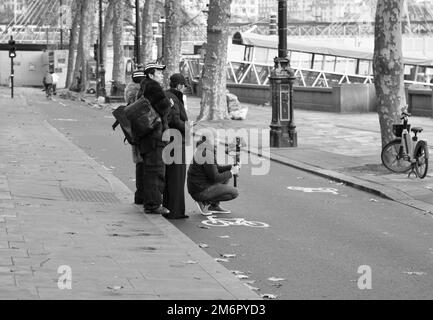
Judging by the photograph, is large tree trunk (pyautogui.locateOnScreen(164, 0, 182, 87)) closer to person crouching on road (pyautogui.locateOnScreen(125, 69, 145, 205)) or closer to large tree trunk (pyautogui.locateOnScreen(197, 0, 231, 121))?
large tree trunk (pyautogui.locateOnScreen(197, 0, 231, 121))

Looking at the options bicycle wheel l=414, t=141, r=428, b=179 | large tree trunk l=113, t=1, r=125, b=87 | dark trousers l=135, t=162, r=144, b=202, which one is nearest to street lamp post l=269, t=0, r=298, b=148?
bicycle wheel l=414, t=141, r=428, b=179

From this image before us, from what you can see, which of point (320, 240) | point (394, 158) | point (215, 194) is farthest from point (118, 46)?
point (320, 240)

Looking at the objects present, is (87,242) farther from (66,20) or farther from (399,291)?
(66,20)

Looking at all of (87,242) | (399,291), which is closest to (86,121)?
(87,242)

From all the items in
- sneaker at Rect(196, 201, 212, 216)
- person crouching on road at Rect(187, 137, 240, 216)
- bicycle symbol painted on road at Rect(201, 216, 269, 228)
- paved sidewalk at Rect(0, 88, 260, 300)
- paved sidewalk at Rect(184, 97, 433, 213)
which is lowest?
paved sidewalk at Rect(184, 97, 433, 213)

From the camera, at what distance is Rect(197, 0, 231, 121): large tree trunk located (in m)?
33.5

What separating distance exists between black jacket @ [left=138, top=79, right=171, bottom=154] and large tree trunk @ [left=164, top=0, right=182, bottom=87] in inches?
1037

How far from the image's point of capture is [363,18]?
137000mm

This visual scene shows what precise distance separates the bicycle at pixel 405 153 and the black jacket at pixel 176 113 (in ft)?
18.0

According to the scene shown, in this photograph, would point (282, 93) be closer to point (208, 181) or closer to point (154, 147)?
point (208, 181)

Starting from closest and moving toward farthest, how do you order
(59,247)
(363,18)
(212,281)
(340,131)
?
1. (212,281)
2. (59,247)
3. (340,131)
4. (363,18)
